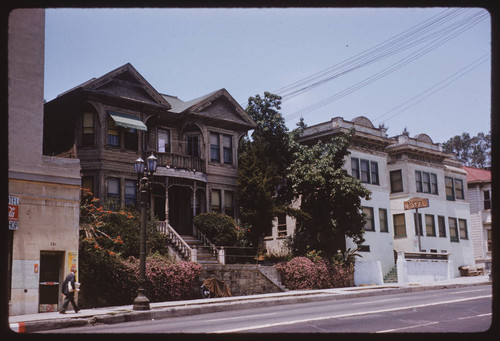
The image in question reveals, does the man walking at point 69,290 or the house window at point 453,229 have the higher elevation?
the house window at point 453,229

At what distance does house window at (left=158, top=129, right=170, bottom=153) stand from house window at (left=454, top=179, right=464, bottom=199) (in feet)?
89.2

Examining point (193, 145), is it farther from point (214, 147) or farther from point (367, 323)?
point (367, 323)

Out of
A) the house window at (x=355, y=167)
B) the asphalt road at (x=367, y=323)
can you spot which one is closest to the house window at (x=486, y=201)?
the house window at (x=355, y=167)

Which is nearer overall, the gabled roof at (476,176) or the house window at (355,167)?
the house window at (355,167)

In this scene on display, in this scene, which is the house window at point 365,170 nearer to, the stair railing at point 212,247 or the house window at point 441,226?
the house window at point 441,226

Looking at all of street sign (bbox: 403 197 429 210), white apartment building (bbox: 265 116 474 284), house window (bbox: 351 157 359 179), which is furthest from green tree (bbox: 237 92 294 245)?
street sign (bbox: 403 197 429 210)

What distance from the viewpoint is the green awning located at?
29016mm

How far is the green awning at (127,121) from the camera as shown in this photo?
29016mm

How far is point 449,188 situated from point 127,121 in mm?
29710

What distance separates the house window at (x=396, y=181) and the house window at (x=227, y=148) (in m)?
15.7

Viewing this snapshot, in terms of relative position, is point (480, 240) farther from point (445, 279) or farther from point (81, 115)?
point (81, 115)

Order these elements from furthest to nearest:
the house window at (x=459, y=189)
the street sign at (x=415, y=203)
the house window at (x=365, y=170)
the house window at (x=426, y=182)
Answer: the house window at (x=459, y=189)
the house window at (x=426, y=182)
the street sign at (x=415, y=203)
the house window at (x=365, y=170)
